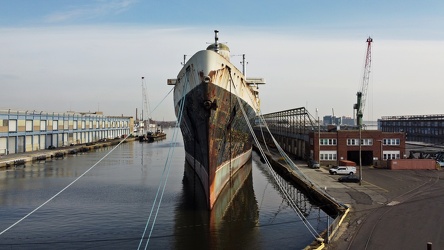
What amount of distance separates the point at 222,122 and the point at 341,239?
43.8 ft

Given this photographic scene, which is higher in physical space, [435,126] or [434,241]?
[435,126]

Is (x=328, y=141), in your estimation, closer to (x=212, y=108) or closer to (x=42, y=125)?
(x=212, y=108)

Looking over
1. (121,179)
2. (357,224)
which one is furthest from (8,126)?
(357,224)

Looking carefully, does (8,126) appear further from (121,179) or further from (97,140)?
(97,140)

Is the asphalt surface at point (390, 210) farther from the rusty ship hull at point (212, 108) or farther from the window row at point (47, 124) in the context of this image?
the window row at point (47, 124)

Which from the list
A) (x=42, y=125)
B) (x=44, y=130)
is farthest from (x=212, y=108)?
(x=44, y=130)

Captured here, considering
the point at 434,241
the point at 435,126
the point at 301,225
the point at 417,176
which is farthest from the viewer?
the point at 435,126

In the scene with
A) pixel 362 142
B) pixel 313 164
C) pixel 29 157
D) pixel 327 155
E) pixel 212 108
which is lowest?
pixel 29 157

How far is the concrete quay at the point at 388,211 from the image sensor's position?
1719 cm

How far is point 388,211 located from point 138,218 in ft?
52.4

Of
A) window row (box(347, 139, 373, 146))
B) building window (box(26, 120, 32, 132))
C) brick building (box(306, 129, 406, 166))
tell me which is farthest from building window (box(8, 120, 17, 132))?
window row (box(347, 139, 373, 146))

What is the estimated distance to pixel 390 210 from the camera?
23.0 m

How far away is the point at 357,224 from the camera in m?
19.8

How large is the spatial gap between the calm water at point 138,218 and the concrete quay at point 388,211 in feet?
7.66
